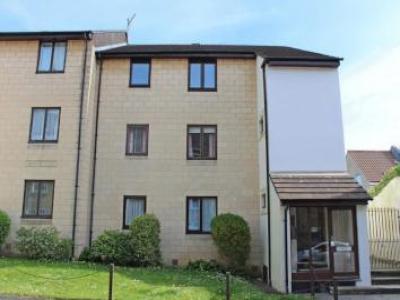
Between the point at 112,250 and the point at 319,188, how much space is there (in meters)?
7.78

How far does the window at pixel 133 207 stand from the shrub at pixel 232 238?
3.11 m

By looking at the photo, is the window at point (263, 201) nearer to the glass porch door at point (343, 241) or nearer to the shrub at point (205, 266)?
the glass porch door at point (343, 241)

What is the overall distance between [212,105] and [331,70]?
4.95 meters

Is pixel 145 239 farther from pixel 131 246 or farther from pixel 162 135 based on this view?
pixel 162 135

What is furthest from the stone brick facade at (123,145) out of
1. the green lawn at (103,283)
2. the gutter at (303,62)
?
the green lawn at (103,283)

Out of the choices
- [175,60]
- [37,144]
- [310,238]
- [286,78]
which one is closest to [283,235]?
[310,238]

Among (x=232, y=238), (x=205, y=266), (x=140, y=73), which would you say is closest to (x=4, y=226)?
(x=205, y=266)

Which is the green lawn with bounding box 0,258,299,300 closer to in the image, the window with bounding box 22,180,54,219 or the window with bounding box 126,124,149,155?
the window with bounding box 22,180,54,219

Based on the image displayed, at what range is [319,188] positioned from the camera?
A: 43.8 ft

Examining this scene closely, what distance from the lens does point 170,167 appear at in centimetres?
1664

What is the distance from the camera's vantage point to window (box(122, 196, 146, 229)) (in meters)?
16.3

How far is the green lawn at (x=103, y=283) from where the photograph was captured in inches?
402

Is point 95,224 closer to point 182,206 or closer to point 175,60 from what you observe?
point 182,206

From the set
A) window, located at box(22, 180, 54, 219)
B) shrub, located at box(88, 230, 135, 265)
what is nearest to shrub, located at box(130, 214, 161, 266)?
shrub, located at box(88, 230, 135, 265)
